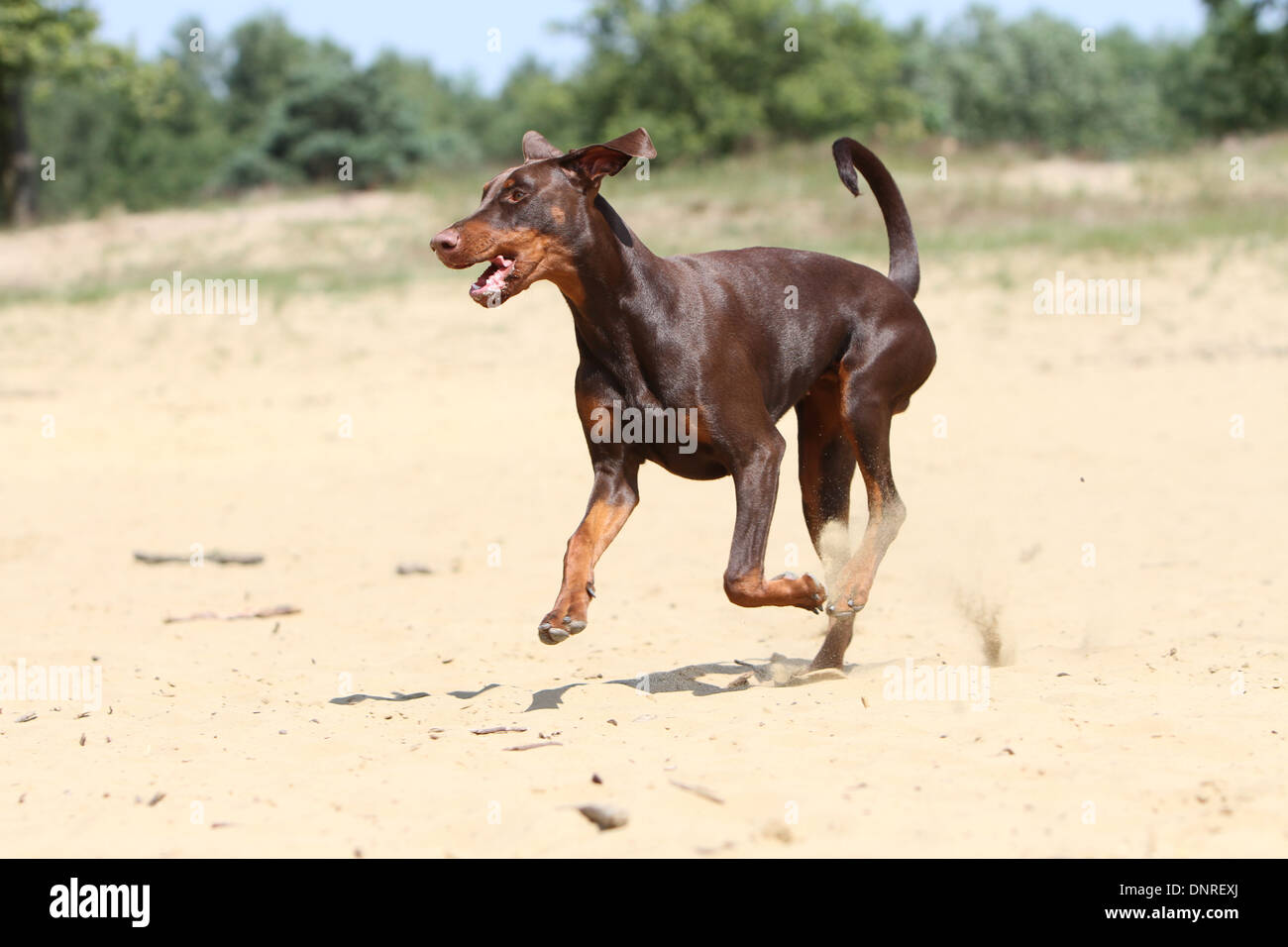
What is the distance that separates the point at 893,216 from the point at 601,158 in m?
2.03

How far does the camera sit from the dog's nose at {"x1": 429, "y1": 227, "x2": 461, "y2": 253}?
5066mm

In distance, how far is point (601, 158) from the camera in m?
5.48

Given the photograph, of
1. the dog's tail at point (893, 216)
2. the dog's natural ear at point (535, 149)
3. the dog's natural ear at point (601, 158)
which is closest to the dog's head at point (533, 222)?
the dog's natural ear at point (601, 158)

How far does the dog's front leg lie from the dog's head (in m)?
0.75

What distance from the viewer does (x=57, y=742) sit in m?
5.45

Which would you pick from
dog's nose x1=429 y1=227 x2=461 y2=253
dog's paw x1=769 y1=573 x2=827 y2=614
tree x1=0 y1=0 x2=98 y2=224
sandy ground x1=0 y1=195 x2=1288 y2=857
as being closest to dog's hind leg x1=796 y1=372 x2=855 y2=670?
sandy ground x1=0 y1=195 x2=1288 y2=857

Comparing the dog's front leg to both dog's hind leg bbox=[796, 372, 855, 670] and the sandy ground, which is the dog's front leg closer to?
the sandy ground

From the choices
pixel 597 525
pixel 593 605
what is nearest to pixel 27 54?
pixel 593 605

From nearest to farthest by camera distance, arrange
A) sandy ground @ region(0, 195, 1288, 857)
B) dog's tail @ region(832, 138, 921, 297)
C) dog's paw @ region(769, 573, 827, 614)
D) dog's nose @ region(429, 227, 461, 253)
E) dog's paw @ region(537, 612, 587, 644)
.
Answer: sandy ground @ region(0, 195, 1288, 857) → dog's nose @ region(429, 227, 461, 253) → dog's paw @ region(537, 612, 587, 644) → dog's paw @ region(769, 573, 827, 614) → dog's tail @ region(832, 138, 921, 297)

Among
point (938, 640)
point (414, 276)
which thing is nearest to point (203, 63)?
point (414, 276)

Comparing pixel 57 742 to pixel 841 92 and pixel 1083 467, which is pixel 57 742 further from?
pixel 841 92

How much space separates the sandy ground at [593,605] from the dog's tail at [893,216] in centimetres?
161

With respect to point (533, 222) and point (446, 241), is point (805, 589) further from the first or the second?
point (446, 241)

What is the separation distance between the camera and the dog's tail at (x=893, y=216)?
22.4 feet
